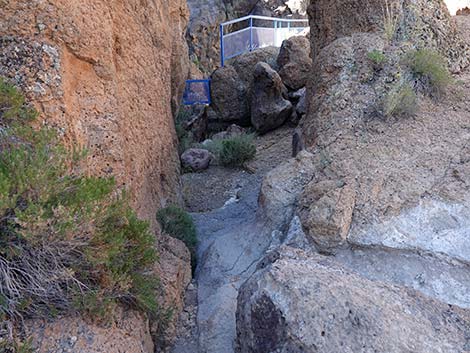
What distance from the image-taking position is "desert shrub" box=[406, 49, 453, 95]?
16.9 feet

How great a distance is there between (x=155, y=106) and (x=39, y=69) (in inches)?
102

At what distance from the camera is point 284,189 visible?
191 inches

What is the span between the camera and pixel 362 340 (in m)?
2.52

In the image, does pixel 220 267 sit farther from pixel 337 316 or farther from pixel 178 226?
pixel 337 316

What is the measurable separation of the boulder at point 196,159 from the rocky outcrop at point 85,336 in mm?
6963

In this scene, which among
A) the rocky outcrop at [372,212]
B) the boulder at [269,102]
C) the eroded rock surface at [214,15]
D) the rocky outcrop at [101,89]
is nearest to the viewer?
the rocky outcrop at [372,212]

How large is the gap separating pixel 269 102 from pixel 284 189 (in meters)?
7.94

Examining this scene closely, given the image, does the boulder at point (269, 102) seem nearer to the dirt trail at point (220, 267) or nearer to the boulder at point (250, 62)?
the boulder at point (250, 62)

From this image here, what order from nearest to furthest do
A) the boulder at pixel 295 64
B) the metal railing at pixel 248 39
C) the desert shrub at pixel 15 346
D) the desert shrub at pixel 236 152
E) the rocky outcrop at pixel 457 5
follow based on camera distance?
the desert shrub at pixel 15 346
the rocky outcrop at pixel 457 5
the desert shrub at pixel 236 152
the boulder at pixel 295 64
the metal railing at pixel 248 39

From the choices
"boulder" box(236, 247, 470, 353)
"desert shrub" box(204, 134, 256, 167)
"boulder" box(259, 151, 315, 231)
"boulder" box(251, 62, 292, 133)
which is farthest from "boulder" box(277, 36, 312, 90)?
"boulder" box(236, 247, 470, 353)

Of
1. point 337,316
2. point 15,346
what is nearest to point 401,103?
point 337,316

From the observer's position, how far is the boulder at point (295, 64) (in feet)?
43.1

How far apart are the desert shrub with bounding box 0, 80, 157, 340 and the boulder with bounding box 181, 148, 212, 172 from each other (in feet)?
22.9

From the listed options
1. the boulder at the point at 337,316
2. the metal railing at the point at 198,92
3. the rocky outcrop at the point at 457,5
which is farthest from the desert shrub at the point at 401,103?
the metal railing at the point at 198,92
